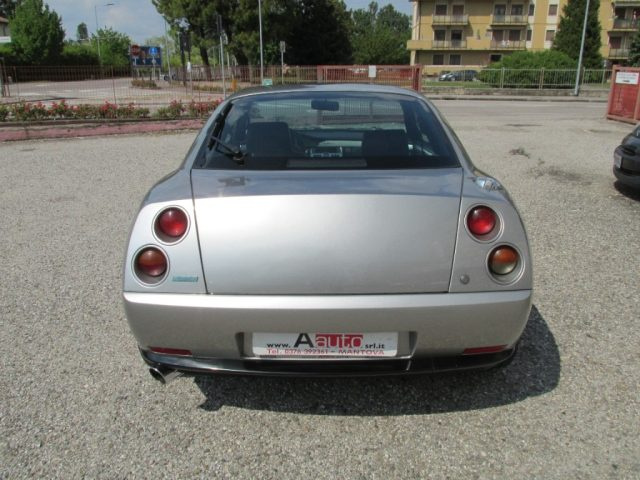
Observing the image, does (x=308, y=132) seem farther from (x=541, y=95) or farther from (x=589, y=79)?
(x=589, y=79)

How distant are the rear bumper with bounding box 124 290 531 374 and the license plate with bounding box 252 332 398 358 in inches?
1.4

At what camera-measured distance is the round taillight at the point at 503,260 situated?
225cm

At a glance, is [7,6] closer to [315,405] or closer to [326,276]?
[315,405]

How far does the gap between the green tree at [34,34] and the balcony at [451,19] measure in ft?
145

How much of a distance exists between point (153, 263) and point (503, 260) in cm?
146

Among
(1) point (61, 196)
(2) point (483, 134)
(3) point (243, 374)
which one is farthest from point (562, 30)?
(3) point (243, 374)

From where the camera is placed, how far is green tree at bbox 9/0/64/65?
193ft

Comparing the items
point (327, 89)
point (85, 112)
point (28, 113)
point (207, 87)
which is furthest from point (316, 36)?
point (327, 89)

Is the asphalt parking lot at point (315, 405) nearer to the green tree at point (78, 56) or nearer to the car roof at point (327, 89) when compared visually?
the car roof at point (327, 89)

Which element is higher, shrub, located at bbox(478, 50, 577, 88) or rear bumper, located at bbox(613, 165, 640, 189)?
shrub, located at bbox(478, 50, 577, 88)

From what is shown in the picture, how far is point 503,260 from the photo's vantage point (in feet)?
7.40

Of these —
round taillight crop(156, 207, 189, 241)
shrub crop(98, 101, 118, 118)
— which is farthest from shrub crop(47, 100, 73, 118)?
round taillight crop(156, 207, 189, 241)

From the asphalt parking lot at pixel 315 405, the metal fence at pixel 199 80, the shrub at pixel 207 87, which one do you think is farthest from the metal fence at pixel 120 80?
the asphalt parking lot at pixel 315 405

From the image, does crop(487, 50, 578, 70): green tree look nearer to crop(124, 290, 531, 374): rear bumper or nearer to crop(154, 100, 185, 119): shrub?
crop(154, 100, 185, 119): shrub
